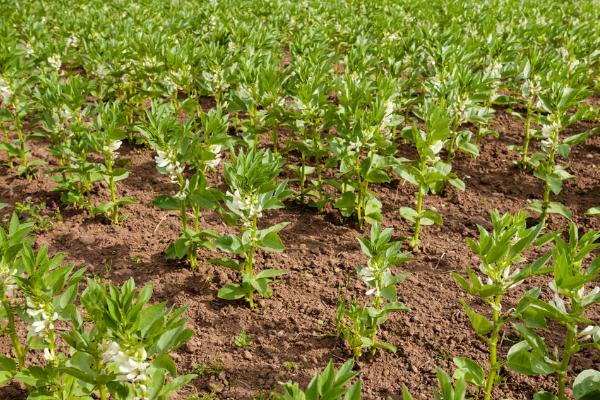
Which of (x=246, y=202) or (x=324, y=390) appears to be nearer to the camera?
(x=324, y=390)

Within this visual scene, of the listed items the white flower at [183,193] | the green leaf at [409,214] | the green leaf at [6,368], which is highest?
the white flower at [183,193]

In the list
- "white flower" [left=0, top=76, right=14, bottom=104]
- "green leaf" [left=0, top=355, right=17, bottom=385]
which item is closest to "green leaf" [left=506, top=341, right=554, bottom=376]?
"green leaf" [left=0, top=355, right=17, bottom=385]

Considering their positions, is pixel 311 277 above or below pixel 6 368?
below

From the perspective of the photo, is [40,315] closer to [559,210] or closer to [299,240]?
[299,240]

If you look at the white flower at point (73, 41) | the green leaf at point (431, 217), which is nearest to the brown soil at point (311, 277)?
the green leaf at point (431, 217)

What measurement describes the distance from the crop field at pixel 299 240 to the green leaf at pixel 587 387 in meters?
0.01

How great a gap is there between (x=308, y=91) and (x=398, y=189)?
4.74ft

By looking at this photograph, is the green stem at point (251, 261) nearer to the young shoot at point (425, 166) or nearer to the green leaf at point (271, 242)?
the green leaf at point (271, 242)

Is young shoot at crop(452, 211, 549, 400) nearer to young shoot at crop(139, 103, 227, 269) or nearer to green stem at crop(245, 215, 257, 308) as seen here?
green stem at crop(245, 215, 257, 308)

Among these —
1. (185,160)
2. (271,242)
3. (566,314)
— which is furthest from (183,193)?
(566,314)

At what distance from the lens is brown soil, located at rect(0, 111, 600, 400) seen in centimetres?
346

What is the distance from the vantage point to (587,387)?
2.47 m

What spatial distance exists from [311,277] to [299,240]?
53 centimetres

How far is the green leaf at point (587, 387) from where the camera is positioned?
240 cm
